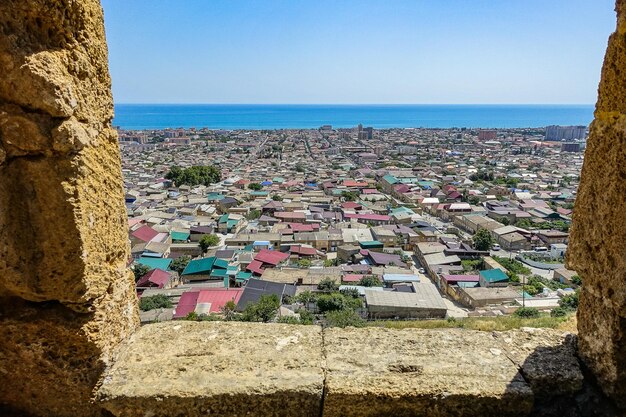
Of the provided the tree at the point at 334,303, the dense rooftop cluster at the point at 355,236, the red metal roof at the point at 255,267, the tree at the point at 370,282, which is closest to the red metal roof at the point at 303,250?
the dense rooftop cluster at the point at 355,236

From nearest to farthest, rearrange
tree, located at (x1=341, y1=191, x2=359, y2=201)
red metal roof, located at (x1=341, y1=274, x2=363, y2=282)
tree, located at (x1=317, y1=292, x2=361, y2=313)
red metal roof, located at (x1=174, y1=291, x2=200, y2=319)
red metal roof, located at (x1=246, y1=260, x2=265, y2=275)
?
red metal roof, located at (x1=174, y1=291, x2=200, y2=319)
tree, located at (x1=317, y1=292, x2=361, y2=313)
red metal roof, located at (x1=341, y1=274, x2=363, y2=282)
red metal roof, located at (x1=246, y1=260, x2=265, y2=275)
tree, located at (x1=341, y1=191, x2=359, y2=201)

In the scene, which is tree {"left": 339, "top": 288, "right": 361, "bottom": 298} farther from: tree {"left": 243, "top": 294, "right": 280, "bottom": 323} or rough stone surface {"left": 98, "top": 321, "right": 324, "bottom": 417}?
rough stone surface {"left": 98, "top": 321, "right": 324, "bottom": 417}

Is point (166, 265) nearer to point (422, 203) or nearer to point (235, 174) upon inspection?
point (422, 203)

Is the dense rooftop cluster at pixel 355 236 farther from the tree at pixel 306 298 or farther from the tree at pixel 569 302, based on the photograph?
the tree at pixel 569 302

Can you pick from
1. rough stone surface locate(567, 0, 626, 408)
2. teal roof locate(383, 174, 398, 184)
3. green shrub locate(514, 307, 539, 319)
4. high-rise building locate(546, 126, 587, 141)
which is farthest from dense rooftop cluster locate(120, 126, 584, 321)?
high-rise building locate(546, 126, 587, 141)

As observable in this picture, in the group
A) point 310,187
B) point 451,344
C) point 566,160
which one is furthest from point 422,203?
point 566,160

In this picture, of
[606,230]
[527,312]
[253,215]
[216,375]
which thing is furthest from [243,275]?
[606,230]

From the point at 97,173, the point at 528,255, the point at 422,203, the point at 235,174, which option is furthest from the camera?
the point at 235,174
